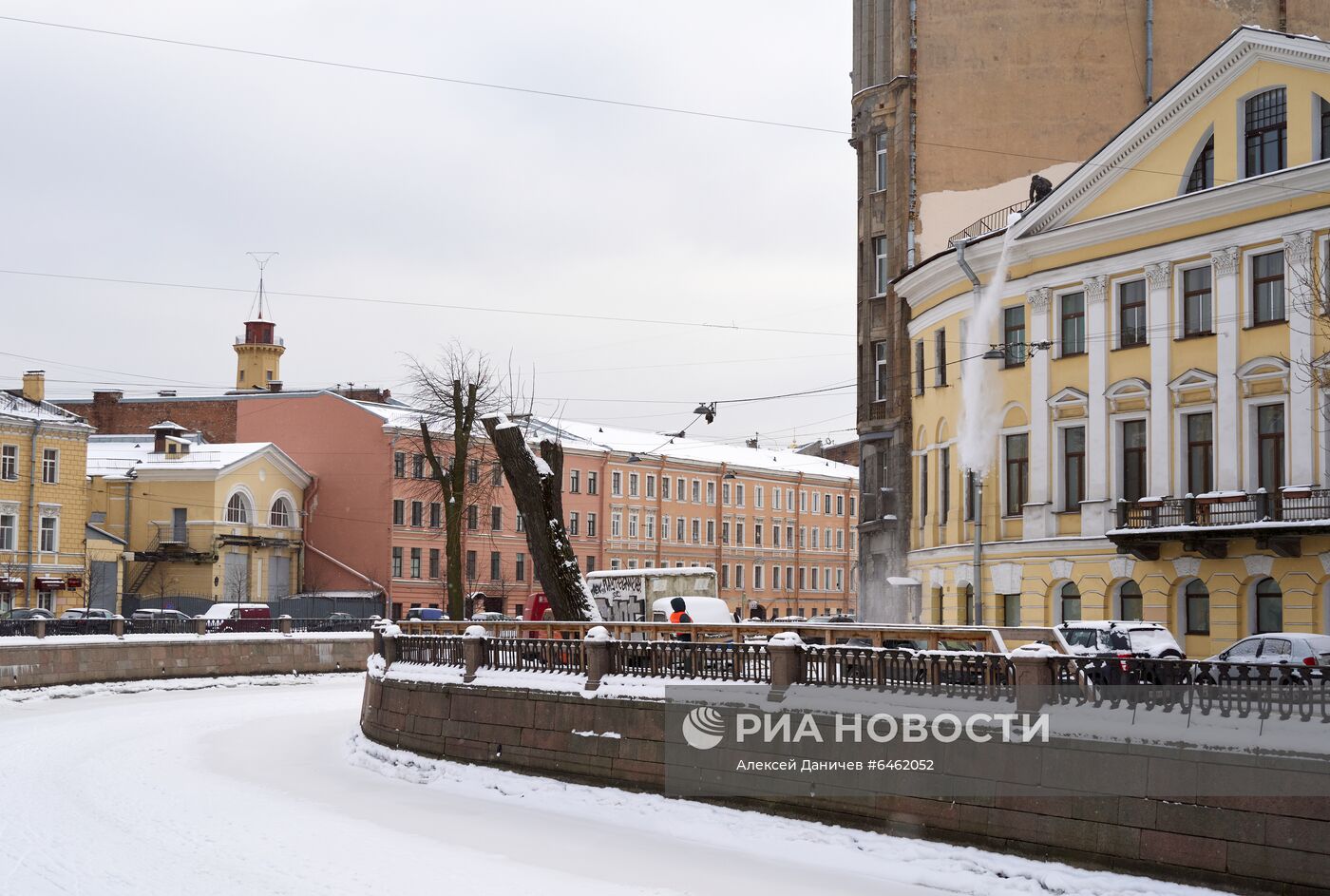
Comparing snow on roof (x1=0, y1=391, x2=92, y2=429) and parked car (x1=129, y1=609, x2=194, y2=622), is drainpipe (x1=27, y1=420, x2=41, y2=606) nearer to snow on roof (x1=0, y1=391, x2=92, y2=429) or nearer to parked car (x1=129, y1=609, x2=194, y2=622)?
snow on roof (x1=0, y1=391, x2=92, y2=429)

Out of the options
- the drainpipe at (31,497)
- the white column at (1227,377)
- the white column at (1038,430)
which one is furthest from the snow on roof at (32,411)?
the white column at (1227,377)

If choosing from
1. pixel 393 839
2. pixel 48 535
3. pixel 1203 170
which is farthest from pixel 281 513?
pixel 393 839

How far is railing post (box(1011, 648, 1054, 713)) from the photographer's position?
15461mm

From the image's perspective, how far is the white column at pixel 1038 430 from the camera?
36125mm

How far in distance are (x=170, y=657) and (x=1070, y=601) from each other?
25826 mm

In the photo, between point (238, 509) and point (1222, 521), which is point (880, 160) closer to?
point (1222, 521)

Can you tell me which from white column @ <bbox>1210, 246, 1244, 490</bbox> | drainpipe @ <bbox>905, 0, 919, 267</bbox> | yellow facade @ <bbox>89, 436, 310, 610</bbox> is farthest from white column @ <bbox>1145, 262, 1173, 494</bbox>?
yellow facade @ <bbox>89, 436, 310, 610</bbox>

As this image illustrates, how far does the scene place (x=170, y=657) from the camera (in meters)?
46.2

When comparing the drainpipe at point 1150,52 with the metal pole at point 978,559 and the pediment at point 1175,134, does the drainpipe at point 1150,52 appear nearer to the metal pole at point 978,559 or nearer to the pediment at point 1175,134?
the pediment at point 1175,134

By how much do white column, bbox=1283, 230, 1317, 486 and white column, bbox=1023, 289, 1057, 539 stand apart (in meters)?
→ 6.08

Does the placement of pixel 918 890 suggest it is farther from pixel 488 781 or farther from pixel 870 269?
pixel 870 269

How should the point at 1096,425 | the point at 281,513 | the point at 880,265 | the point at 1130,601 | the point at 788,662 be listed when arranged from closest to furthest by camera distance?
the point at 788,662, the point at 1130,601, the point at 1096,425, the point at 880,265, the point at 281,513

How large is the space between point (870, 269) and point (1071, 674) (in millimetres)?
31044

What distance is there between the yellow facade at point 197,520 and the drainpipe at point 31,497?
5547mm
